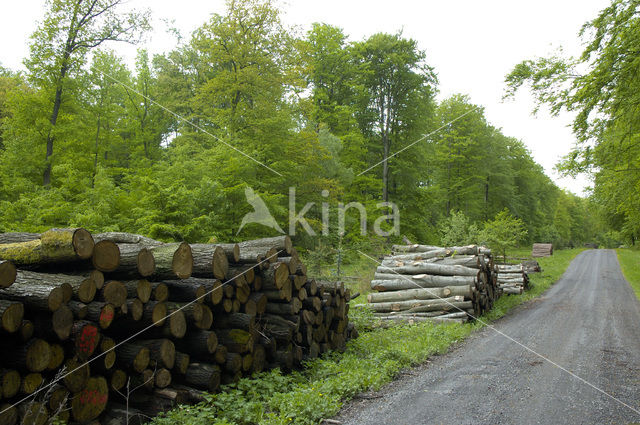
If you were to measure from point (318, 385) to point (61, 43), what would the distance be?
17490mm

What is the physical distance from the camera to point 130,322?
4.43 metres

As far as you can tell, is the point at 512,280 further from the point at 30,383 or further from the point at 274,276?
the point at 30,383

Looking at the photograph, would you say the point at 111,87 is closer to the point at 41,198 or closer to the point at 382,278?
the point at 41,198

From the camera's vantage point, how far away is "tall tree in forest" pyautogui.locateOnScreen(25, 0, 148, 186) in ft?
53.3

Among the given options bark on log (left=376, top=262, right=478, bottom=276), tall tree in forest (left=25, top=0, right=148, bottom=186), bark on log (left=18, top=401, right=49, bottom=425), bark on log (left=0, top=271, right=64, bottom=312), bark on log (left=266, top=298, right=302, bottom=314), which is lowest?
bark on log (left=18, top=401, right=49, bottom=425)

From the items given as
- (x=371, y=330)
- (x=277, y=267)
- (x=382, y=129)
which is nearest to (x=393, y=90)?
(x=382, y=129)

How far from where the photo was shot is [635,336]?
9.38 meters

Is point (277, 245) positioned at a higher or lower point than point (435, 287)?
higher

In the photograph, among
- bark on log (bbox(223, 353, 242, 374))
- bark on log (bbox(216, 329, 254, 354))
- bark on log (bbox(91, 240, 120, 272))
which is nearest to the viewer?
bark on log (bbox(91, 240, 120, 272))

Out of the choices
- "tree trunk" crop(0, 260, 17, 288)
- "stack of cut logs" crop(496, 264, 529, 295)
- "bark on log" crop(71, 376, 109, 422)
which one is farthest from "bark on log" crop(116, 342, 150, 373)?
"stack of cut logs" crop(496, 264, 529, 295)

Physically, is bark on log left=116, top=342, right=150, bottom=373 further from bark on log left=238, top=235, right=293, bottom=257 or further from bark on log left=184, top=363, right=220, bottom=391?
bark on log left=238, top=235, right=293, bottom=257

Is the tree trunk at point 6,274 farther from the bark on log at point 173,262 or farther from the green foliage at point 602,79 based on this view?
the green foliage at point 602,79

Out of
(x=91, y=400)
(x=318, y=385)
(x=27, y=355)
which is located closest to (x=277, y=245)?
(x=318, y=385)

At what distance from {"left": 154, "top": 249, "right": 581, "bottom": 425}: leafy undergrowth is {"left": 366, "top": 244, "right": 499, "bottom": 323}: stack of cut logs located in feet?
5.87
